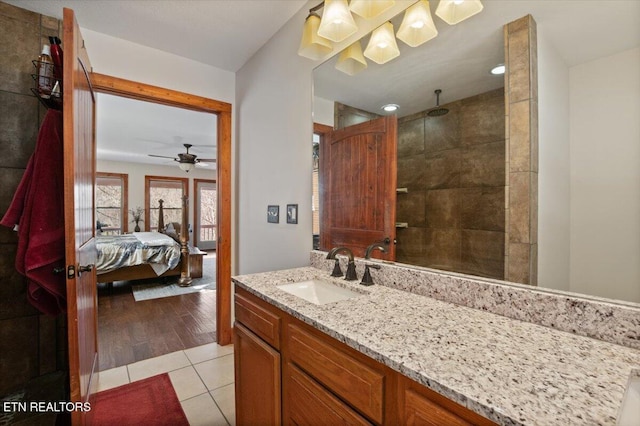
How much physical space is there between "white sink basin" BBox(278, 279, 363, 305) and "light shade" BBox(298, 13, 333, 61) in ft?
4.50

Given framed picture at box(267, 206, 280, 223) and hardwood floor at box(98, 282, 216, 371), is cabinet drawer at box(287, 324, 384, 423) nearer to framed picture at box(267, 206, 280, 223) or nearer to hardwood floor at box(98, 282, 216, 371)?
framed picture at box(267, 206, 280, 223)

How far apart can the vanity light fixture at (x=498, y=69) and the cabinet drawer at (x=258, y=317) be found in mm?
1246

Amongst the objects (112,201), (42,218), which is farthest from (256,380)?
(112,201)

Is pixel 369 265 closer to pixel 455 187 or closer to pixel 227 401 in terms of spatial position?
pixel 455 187

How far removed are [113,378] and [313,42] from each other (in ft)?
8.91

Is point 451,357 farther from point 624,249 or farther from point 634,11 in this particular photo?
point 634,11

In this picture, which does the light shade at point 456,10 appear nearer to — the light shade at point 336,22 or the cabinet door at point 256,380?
the light shade at point 336,22

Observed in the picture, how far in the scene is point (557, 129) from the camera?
940 mm

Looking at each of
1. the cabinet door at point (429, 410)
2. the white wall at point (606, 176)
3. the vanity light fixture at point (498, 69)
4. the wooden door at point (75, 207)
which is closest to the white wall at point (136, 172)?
the wooden door at point (75, 207)

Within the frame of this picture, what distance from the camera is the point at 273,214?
2275 millimetres

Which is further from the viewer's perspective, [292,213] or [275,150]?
[275,150]

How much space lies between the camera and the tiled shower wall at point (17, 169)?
1.85 metres

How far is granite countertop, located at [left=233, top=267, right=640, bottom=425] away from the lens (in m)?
0.53

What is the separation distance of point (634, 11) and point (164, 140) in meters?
6.02
